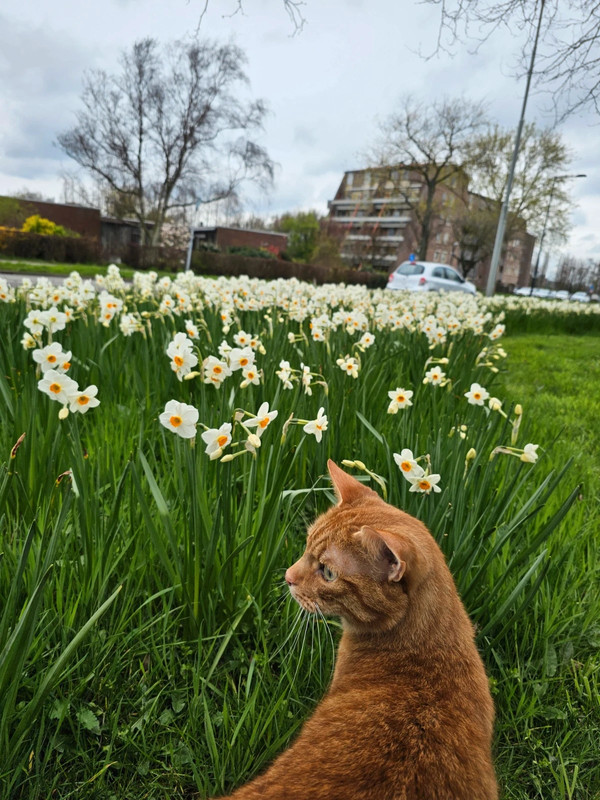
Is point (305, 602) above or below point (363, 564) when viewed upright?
below

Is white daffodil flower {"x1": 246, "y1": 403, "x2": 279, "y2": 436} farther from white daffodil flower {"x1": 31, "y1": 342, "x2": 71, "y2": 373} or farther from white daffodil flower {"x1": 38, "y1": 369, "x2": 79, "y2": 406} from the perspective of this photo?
white daffodil flower {"x1": 31, "y1": 342, "x2": 71, "y2": 373}

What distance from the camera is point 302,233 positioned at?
51312 millimetres

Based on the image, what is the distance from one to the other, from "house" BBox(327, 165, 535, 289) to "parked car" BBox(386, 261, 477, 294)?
61.7ft

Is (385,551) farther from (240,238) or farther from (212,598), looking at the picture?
(240,238)

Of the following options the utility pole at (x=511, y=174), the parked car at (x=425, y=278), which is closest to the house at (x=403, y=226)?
the utility pole at (x=511, y=174)

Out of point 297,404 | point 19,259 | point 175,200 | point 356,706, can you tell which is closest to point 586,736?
point 356,706

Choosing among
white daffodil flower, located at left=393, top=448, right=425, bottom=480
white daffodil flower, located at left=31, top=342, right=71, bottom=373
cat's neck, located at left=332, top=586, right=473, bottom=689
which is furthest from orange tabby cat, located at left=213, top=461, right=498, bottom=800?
white daffodil flower, located at left=31, top=342, right=71, bottom=373

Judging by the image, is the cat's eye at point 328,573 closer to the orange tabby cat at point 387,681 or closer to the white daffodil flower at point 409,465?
the orange tabby cat at point 387,681

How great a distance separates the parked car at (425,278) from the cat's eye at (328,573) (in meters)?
18.0

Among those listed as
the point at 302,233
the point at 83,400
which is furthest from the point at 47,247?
the point at 302,233

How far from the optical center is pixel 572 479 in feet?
10.0

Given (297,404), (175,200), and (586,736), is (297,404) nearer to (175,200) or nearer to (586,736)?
(586,736)

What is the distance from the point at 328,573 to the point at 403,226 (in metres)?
71.1

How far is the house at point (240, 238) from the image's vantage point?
50062 mm
